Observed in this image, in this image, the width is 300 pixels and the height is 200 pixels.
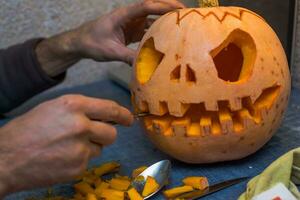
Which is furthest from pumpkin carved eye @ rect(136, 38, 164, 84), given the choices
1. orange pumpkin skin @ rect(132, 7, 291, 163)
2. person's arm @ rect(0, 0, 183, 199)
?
person's arm @ rect(0, 0, 183, 199)

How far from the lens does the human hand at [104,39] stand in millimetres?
927

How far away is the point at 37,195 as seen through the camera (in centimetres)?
72

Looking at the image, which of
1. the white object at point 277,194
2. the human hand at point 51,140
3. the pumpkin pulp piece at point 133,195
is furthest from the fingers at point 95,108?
the white object at point 277,194

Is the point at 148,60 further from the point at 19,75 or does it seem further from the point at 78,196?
the point at 19,75

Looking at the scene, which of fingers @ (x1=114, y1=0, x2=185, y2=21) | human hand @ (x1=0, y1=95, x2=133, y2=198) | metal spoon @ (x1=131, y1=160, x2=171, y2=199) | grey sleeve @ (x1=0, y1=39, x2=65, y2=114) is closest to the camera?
human hand @ (x1=0, y1=95, x2=133, y2=198)

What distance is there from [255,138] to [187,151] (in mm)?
108

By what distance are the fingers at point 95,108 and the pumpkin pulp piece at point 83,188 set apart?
0.13 metres

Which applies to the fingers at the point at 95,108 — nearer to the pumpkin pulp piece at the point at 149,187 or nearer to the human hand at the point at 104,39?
the pumpkin pulp piece at the point at 149,187

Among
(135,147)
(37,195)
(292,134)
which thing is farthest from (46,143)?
(292,134)

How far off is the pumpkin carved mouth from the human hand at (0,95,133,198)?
142mm

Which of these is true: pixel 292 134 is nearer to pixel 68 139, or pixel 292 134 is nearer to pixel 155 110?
pixel 155 110

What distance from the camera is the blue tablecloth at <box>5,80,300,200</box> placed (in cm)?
72

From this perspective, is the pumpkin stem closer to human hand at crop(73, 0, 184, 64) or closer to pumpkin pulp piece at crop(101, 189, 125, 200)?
human hand at crop(73, 0, 184, 64)

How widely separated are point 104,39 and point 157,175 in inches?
15.7
